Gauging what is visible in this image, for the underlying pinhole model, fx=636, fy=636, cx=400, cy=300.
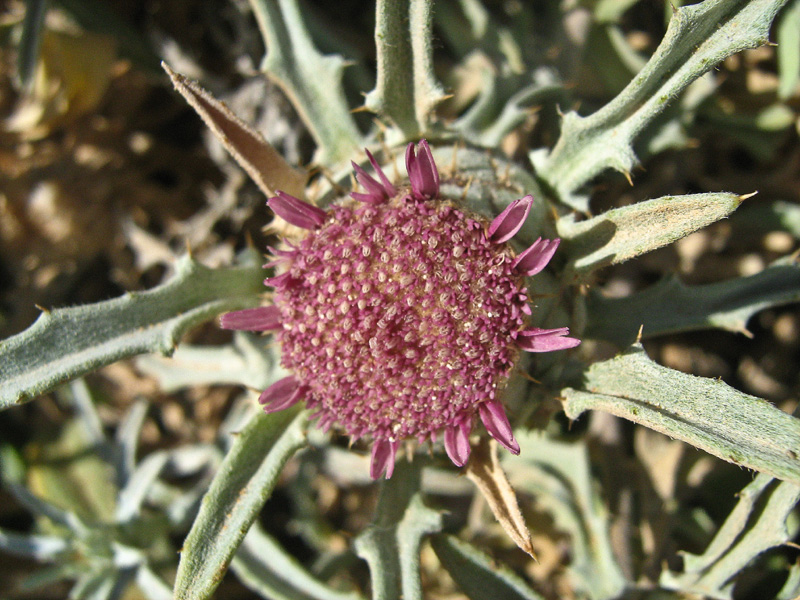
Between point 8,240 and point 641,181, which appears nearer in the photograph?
point 641,181

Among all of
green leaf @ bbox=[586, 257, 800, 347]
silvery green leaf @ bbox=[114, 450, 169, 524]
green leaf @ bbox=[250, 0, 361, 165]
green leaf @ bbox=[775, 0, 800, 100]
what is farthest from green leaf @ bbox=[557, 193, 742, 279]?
silvery green leaf @ bbox=[114, 450, 169, 524]

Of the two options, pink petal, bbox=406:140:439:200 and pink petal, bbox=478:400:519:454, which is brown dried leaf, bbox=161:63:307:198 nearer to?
pink petal, bbox=406:140:439:200

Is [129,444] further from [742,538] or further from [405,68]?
[742,538]

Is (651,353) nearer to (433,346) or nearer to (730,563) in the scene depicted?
(730,563)

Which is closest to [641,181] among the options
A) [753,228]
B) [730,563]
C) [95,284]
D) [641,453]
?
[753,228]

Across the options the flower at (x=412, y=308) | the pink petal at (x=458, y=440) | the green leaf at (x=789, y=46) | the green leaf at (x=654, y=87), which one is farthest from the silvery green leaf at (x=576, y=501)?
the green leaf at (x=789, y=46)
